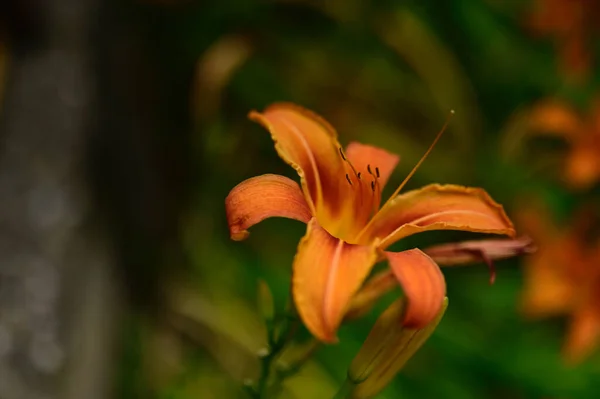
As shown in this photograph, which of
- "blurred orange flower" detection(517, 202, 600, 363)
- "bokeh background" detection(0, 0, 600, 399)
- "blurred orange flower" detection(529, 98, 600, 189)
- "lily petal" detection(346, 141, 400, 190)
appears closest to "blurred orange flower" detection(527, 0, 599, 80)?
"bokeh background" detection(0, 0, 600, 399)

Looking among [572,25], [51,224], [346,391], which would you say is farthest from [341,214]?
[572,25]

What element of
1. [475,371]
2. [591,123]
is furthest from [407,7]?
[475,371]

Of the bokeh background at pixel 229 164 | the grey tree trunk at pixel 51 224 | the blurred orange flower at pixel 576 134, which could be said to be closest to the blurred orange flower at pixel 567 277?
the bokeh background at pixel 229 164

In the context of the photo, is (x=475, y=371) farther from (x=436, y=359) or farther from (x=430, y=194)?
(x=430, y=194)

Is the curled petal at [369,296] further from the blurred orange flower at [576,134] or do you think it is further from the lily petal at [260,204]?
the blurred orange flower at [576,134]

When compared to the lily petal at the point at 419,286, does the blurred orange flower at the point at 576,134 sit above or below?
above

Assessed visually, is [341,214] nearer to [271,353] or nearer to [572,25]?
[271,353]

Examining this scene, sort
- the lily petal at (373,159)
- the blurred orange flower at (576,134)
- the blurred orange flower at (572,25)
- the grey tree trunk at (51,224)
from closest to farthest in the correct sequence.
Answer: the lily petal at (373,159) < the grey tree trunk at (51,224) < the blurred orange flower at (576,134) < the blurred orange flower at (572,25)
